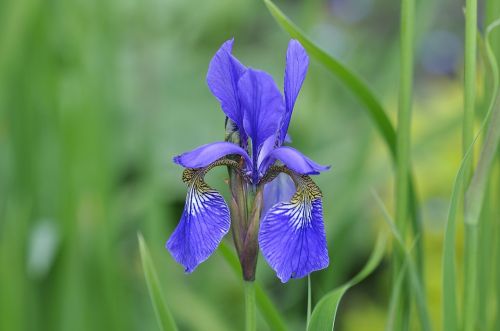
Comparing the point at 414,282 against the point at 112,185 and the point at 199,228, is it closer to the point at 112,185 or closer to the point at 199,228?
the point at 199,228

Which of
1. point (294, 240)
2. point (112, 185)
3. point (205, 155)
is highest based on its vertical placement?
point (112, 185)

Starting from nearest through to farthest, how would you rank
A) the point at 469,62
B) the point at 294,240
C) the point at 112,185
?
the point at 294,240, the point at 469,62, the point at 112,185

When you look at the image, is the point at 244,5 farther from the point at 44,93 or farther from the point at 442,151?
the point at 44,93

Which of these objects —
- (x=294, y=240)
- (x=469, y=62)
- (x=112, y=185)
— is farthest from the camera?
(x=112, y=185)

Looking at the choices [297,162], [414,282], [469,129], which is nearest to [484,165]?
[469,129]

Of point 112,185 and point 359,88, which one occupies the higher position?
point 112,185

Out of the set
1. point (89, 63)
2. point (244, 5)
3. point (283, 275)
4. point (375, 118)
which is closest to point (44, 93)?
point (89, 63)

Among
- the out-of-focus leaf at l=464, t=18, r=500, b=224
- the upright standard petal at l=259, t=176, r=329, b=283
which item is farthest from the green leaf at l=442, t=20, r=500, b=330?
the upright standard petal at l=259, t=176, r=329, b=283
